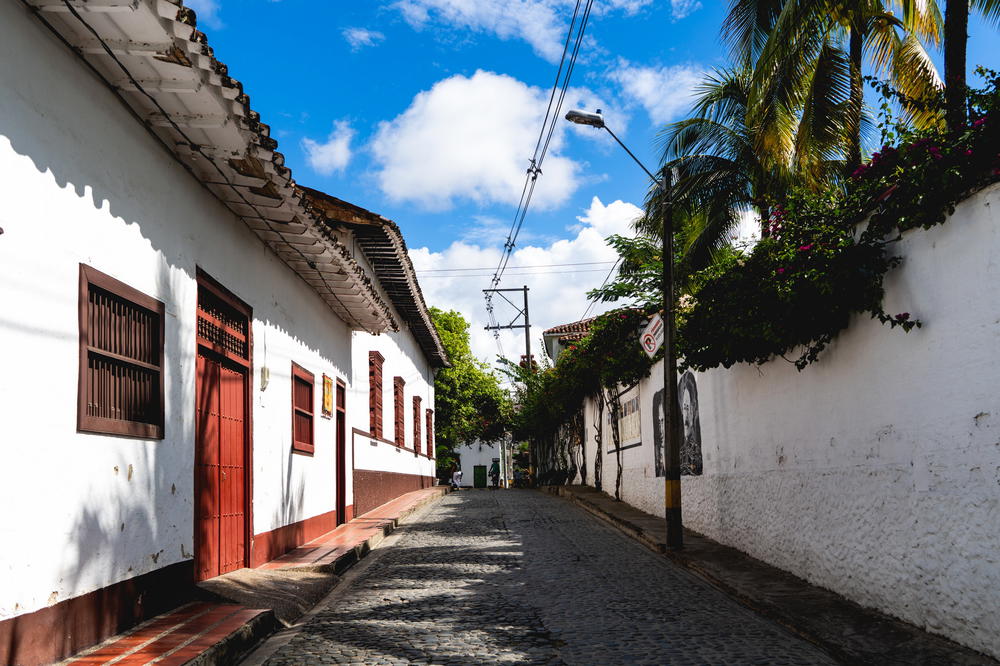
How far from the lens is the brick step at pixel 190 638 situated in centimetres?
485

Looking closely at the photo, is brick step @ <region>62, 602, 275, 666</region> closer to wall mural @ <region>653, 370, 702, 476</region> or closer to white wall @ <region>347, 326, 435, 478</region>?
wall mural @ <region>653, 370, 702, 476</region>

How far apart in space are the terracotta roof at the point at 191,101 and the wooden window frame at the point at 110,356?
1.25 metres

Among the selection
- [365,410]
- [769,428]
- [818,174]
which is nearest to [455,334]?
[365,410]

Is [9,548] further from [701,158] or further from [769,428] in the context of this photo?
[701,158]

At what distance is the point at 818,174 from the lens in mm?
13281

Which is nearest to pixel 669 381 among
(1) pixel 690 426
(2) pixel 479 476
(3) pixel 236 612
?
(1) pixel 690 426

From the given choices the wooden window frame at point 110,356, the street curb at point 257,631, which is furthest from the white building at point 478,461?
the wooden window frame at point 110,356

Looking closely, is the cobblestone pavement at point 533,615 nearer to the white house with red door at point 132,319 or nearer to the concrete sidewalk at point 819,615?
the concrete sidewalk at point 819,615

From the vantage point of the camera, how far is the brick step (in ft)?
15.9

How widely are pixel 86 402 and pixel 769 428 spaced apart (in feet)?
A: 21.0

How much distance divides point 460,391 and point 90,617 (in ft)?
122

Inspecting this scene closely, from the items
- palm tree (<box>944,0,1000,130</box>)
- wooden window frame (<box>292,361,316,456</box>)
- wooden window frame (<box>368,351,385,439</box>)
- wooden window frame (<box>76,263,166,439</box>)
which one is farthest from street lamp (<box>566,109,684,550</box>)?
wooden window frame (<box>368,351,385,439</box>)

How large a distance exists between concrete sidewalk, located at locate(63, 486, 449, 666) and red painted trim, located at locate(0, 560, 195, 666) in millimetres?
76

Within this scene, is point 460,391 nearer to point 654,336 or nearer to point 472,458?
point 472,458
